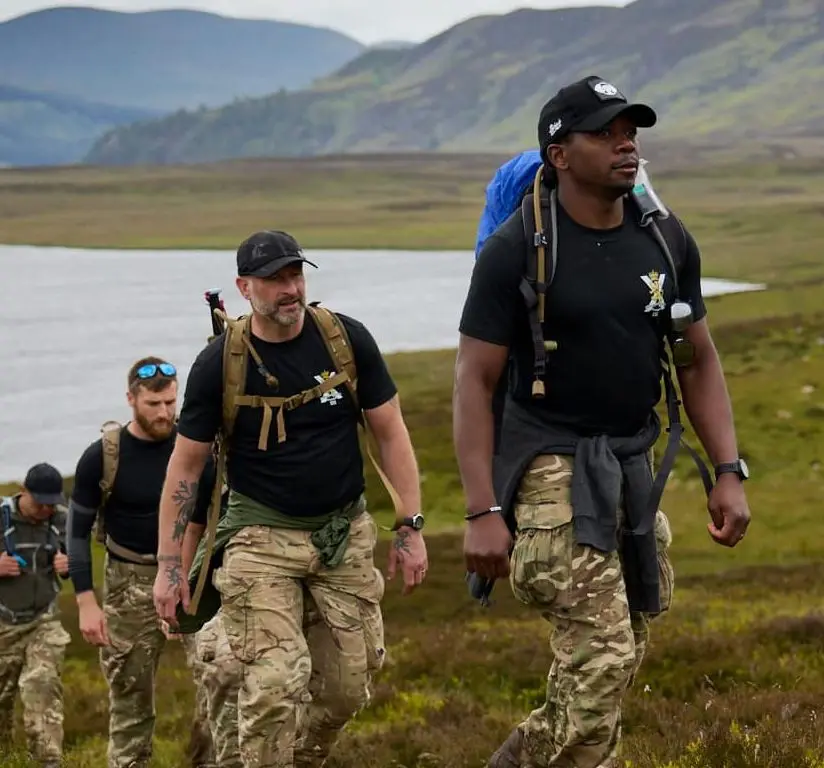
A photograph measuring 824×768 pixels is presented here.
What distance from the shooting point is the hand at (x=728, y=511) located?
6.86m

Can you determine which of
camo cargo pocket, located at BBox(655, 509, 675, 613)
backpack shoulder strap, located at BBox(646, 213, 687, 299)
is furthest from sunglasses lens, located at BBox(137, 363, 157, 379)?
backpack shoulder strap, located at BBox(646, 213, 687, 299)

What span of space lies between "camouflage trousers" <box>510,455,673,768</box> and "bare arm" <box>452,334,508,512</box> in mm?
286

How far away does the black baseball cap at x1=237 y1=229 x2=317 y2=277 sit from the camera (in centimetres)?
759

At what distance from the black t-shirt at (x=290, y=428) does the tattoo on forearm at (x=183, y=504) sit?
0.27 metres

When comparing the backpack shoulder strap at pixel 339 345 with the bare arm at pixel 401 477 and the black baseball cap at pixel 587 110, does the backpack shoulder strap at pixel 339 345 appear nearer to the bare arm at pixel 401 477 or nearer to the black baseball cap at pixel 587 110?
the bare arm at pixel 401 477

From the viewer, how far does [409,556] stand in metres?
8.00

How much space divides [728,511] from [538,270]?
1444mm

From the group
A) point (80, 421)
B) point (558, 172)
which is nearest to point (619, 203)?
point (558, 172)

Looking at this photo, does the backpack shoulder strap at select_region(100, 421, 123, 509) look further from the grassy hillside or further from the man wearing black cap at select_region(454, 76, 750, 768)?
the man wearing black cap at select_region(454, 76, 750, 768)

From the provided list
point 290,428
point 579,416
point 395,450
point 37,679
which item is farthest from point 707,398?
point 37,679

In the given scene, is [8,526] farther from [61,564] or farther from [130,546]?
[130,546]

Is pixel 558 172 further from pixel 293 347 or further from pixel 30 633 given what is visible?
pixel 30 633

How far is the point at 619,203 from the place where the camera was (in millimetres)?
6805

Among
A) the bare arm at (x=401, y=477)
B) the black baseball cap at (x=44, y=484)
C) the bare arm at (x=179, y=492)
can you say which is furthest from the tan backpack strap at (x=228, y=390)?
the black baseball cap at (x=44, y=484)
